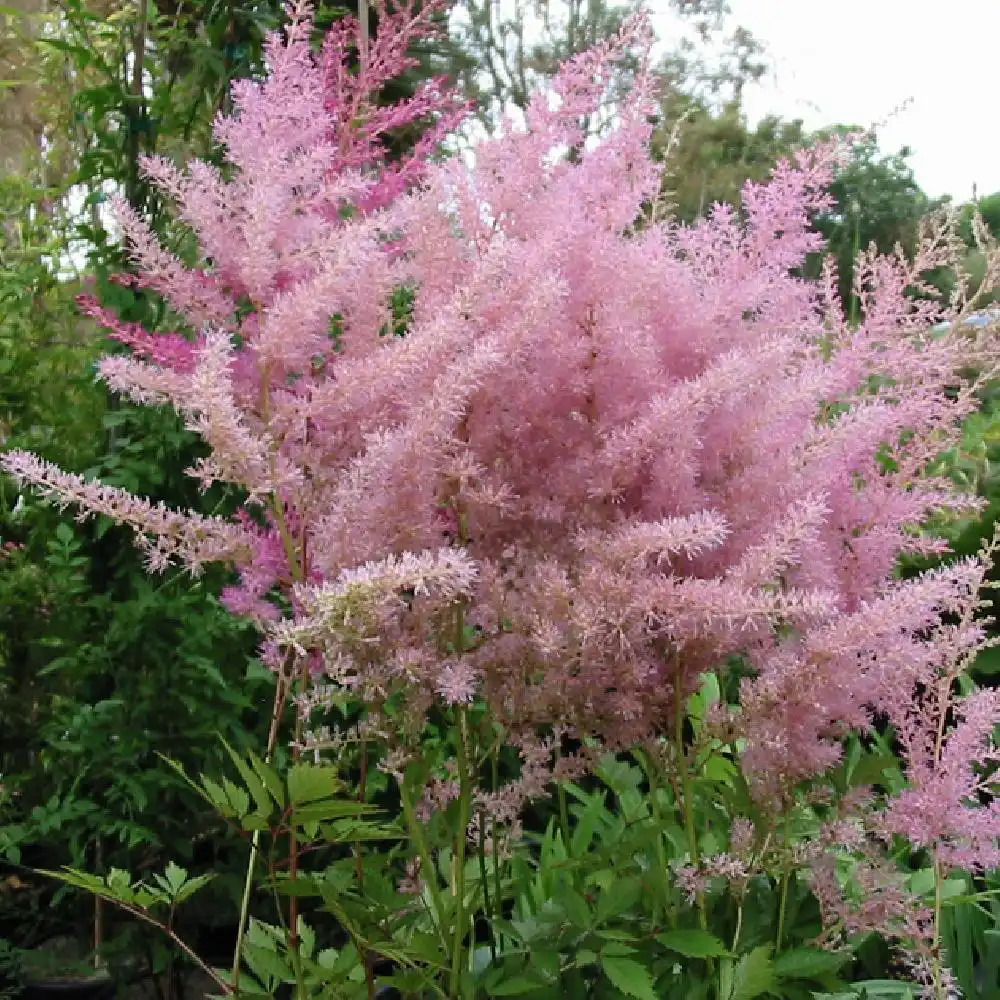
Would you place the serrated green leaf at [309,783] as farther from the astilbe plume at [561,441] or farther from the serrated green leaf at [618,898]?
the serrated green leaf at [618,898]

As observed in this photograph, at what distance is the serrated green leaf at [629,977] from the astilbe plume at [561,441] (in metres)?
0.21

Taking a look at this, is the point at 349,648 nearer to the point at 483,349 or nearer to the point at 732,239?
the point at 483,349

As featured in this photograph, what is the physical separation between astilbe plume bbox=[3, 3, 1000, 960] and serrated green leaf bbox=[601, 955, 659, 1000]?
21cm

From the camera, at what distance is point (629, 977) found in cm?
104

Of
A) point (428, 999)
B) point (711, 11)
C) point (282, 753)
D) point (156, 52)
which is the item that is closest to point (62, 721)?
point (282, 753)

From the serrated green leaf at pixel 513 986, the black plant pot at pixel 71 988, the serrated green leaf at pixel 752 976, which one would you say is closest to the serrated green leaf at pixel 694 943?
the serrated green leaf at pixel 752 976

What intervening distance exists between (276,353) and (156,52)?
1.90m

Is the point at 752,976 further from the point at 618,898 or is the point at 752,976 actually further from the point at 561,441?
the point at 561,441

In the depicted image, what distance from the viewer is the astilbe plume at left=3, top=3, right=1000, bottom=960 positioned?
101 centimetres

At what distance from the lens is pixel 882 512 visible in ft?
3.92

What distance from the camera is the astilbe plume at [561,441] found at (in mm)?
1006

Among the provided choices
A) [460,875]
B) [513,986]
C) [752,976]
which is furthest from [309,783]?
[752,976]

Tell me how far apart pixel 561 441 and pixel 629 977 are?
503mm

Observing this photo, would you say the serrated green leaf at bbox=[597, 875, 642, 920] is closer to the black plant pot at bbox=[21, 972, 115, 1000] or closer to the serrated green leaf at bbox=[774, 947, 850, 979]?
the serrated green leaf at bbox=[774, 947, 850, 979]
